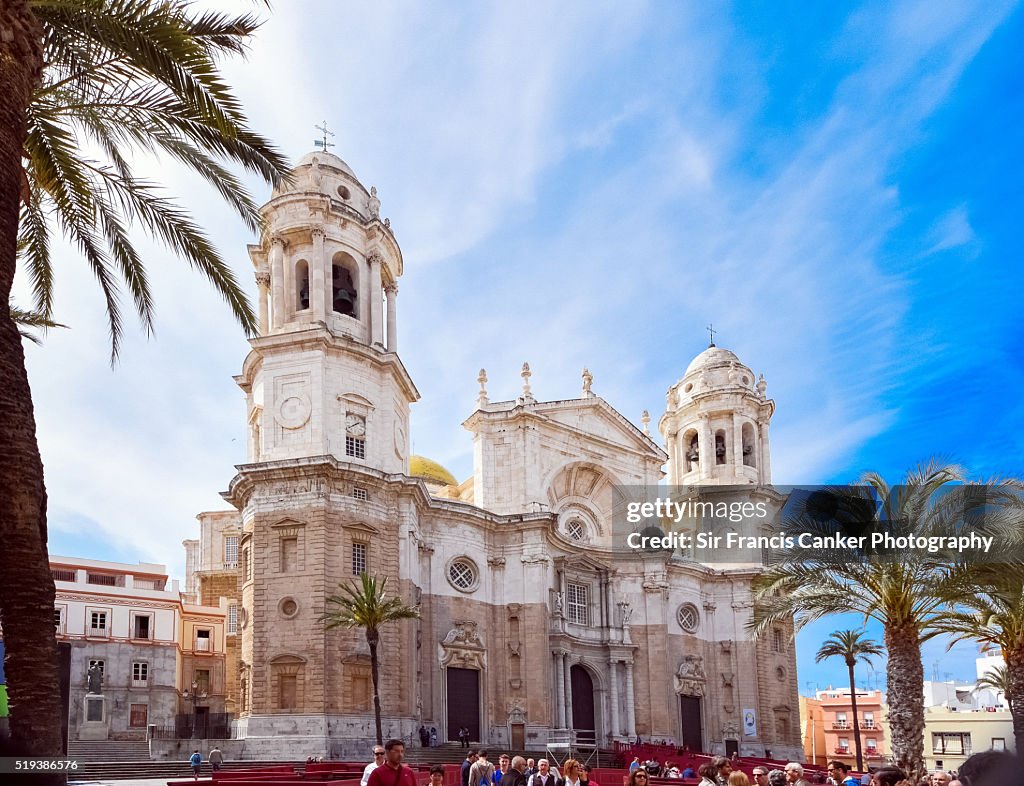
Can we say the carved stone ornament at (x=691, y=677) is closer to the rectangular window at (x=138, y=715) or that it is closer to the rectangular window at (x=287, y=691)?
the rectangular window at (x=287, y=691)

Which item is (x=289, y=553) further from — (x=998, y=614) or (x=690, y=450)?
(x=690, y=450)

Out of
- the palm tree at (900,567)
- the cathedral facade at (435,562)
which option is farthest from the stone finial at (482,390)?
the palm tree at (900,567)

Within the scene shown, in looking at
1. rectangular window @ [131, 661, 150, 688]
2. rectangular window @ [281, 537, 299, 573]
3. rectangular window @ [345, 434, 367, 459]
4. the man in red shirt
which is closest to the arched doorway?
rectangular window @ [345, 434, 367, 459]

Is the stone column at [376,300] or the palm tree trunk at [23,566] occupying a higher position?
the stone column at [376,300]

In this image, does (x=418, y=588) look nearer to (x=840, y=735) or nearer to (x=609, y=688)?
(x=609, y=688)

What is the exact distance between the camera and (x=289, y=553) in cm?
3766

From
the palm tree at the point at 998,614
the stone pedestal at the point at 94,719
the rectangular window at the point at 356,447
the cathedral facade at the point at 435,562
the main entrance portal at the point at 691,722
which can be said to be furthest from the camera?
the main entrance portal at the point at 691,722

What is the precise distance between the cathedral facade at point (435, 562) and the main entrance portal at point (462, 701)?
0.31 ft

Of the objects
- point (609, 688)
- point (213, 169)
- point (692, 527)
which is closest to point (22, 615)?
point (213, 169)

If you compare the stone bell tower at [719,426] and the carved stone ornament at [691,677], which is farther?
the stone bell tower at [719,426]

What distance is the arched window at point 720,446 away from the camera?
61.5 meters

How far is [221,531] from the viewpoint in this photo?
2362 inches

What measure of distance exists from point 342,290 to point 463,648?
1559cm

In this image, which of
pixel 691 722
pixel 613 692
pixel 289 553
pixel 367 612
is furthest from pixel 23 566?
pixel 691 722
